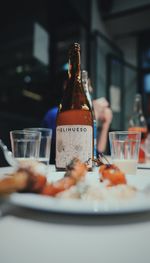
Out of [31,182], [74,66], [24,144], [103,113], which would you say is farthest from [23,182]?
[103,113]

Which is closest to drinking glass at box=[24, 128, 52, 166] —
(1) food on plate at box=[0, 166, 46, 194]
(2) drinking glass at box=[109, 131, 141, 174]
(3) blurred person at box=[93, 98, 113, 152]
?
(2) drinking glass at box=[109, 131, 141, 174]

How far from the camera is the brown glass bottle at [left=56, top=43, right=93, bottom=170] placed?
655 mm

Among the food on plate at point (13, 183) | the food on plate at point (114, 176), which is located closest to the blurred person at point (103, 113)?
the food on plate at point (114, 176)

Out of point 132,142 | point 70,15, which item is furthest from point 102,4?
point 132,142

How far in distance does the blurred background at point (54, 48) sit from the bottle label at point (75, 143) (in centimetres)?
110

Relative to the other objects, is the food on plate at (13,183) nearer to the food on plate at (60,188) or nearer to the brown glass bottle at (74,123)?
the food on plate at (60,188)

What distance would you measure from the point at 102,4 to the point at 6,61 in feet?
6.83

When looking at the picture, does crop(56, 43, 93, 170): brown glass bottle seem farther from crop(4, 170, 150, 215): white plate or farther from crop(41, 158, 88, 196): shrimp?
crop(4, 170, 150, 215): white plate

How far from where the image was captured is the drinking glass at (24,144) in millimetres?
615

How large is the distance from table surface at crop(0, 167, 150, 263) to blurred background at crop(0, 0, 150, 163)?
1.45 metres

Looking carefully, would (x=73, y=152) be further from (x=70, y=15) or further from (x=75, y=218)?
(x=70, y=15)

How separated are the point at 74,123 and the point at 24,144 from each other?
0.80ft

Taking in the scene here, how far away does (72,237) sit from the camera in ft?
0.89

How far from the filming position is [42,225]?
0.30 meters
